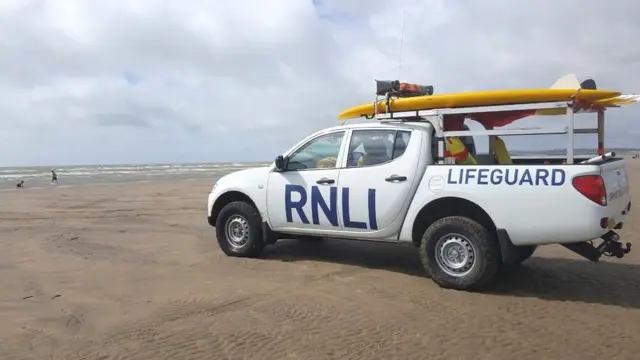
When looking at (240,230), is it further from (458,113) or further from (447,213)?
(458,113)

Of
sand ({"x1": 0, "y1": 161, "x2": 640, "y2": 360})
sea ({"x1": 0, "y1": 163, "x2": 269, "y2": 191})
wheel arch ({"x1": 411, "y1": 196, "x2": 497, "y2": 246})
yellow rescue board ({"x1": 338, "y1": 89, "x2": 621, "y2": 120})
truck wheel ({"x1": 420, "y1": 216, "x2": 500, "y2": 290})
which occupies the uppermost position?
yellow rescue board ({"x1": 338, "y1": 89, "x2": 621, "y2": 120})

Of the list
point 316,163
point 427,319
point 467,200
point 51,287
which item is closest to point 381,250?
point 316,163

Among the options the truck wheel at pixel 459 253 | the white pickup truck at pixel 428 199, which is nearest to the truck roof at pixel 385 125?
the white pickup truck at pixel 428 199

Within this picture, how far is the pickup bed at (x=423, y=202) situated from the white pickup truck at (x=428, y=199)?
0.01m

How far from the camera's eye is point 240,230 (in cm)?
745

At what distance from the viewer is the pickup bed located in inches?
201

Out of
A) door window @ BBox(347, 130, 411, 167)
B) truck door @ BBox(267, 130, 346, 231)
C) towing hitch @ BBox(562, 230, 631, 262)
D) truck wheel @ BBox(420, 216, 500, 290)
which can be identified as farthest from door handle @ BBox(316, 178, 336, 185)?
towing hitch @ BBox(562, 230, 631, 262)

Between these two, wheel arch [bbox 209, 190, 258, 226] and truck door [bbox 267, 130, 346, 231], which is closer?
truck door [bbox 267, 130, 346, 231]

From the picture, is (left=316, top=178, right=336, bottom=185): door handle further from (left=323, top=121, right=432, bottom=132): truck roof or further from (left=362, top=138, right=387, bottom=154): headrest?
(left=323, top=121, right=432, bottom=132): truck roof

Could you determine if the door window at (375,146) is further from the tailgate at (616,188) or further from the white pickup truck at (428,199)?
the tailgate at (616,188)

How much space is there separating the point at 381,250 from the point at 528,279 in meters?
2.27

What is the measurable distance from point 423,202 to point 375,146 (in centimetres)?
97

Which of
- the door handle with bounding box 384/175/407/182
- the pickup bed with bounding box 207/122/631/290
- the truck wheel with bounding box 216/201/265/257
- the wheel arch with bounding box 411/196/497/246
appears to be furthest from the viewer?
the truck wheel with bounding box 216/201/265/257

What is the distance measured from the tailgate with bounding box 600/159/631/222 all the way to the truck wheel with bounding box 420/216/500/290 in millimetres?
1133
